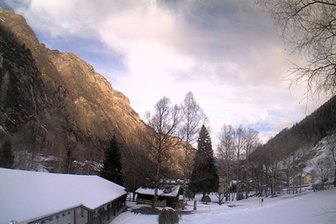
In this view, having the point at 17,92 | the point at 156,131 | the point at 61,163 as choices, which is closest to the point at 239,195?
the point at 156,131

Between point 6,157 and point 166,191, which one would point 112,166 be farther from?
point 6,157

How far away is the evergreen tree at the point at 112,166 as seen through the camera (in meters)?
56.9

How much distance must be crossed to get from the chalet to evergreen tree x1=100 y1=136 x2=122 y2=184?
7249 millimetres

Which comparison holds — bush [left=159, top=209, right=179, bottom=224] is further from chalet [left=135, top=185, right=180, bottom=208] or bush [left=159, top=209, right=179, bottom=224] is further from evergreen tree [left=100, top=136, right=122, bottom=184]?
evergreen tree [left=100, top=136, right=122, bottom=184]

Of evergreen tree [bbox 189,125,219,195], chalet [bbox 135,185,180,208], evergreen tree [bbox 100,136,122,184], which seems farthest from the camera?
evergreen tree [bbox 189,125,219,195]

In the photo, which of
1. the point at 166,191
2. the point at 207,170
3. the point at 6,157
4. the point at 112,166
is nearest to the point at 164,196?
the point at 166,191

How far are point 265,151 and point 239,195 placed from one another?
10.2 meters

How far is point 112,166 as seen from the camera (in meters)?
57.7

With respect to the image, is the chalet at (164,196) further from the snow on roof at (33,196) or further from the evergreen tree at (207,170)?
the snow on roof at (33,196)

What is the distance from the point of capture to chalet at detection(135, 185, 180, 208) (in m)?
47.4

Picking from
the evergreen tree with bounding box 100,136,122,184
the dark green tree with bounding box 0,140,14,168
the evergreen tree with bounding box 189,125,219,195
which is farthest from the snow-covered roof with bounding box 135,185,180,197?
the dark green tree with bounding box 0,140,14,168

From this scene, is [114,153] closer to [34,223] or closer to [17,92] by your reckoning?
[34,223]

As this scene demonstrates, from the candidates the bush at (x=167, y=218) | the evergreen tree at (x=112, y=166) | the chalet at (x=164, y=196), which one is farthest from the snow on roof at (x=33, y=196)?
the evergreen tree at (x=112, y=166)

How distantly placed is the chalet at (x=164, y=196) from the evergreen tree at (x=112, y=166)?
725 cm
